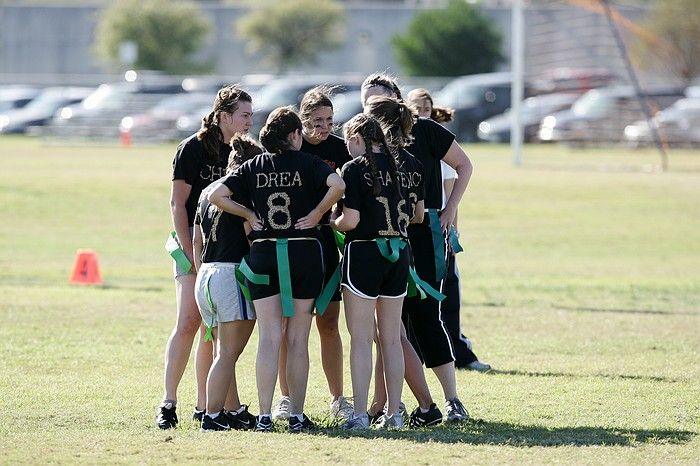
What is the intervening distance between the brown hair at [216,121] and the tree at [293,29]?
56356 millimetres

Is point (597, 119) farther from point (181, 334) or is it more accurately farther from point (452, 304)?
point (181, 334)

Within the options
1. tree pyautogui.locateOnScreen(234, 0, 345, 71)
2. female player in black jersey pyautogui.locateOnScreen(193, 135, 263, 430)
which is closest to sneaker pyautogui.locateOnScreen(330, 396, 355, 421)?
female player in black jersey pyautogui.locateOnScreen(193, 135, 263, 430)

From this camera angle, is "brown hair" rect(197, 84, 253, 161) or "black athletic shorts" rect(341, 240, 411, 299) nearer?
"black athletic shorts" rect(341, 240, 411, 299)

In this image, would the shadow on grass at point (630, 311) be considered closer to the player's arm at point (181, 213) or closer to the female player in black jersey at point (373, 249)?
the female player in black jersey at point (373, 249)

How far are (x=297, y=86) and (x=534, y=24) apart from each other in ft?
57.1

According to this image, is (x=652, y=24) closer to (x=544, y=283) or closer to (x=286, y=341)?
(x=544, y=283)

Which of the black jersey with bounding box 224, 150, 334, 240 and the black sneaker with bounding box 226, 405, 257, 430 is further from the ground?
the black jersey with bounding box 224, 150, 334, 240

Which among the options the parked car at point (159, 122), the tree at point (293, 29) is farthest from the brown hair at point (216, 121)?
the tree at point (293, 29)

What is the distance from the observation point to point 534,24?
57.2 metres

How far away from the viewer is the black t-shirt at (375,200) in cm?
682

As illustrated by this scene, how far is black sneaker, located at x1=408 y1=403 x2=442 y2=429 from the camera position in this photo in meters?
7.21

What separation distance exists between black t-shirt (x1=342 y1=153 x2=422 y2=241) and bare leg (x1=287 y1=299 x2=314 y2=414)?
1.60ft

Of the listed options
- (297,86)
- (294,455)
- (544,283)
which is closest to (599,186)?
(544,283)

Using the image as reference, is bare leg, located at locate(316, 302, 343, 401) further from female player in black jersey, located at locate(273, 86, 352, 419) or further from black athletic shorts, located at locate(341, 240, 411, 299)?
black athletic shorts, located at locate(341, 240, 411, 299)
